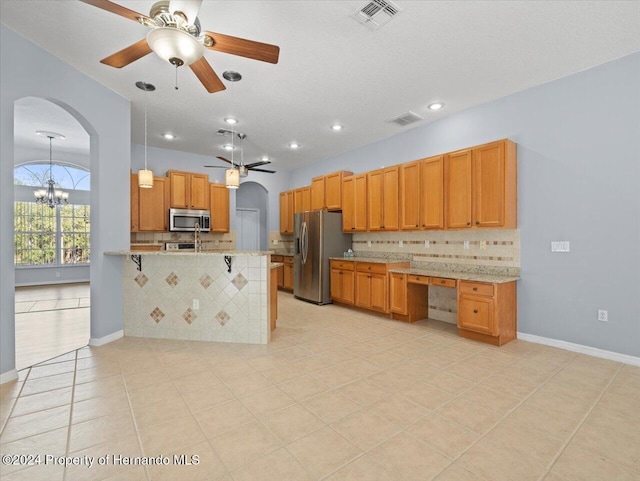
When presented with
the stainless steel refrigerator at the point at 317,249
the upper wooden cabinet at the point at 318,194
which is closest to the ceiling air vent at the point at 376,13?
the stainless steel refrigerator at the point at 317,249

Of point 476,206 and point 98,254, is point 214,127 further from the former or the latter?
point 476,206

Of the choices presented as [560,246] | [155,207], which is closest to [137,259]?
[155,207]

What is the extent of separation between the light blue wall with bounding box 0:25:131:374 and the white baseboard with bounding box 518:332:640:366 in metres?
5.10

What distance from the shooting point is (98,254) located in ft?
12.0

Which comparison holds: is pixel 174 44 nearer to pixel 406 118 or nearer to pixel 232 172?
pixel 232 172

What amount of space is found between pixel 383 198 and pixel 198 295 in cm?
325

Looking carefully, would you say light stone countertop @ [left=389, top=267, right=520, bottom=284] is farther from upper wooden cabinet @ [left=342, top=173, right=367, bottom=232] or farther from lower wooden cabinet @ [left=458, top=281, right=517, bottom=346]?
upper wooden cabinet @ [left=342, top=173, right=367, bottom=232]

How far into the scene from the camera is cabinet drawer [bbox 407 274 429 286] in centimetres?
423

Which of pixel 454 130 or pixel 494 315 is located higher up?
pixel 454 130

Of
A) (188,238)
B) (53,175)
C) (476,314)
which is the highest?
(53,175)

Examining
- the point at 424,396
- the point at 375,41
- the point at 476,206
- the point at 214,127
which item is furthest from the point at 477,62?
the point at 214,127

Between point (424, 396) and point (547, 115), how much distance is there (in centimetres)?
347

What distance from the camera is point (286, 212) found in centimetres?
765

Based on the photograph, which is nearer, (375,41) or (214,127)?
(375,41)
